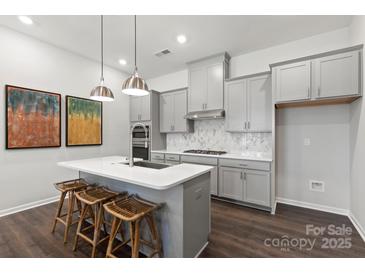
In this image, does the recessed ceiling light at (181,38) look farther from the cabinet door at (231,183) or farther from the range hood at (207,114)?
the cabinet door at (231,183)

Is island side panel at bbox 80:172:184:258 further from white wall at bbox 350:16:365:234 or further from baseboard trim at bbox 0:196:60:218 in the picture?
baseboard trim at bbox 0:196:60:218

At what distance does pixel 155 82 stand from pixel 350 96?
4227mm

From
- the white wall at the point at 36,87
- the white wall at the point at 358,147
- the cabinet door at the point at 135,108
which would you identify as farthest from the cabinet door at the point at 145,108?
the white wall at the point at 358,147

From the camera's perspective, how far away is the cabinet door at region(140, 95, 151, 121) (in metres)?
4.31

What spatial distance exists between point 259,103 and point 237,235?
7.18ft

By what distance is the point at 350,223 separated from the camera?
2389 millimetres

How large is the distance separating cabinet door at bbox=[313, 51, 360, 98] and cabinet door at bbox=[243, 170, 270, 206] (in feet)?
4.77

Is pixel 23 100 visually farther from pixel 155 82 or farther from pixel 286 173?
pixel 286 173

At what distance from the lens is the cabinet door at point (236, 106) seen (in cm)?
321

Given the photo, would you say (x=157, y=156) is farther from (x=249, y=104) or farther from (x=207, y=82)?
(x=249, y=104)

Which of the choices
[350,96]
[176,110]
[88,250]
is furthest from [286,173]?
[88,250]

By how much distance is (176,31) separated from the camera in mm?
2746

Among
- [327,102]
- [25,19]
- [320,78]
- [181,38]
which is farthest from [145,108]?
[327,102]
